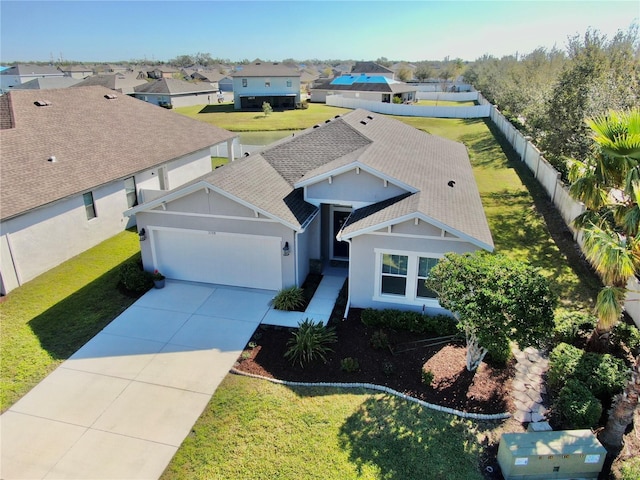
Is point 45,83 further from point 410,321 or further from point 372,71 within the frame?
point 410,321

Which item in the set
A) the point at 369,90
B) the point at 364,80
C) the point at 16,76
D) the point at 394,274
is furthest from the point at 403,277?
the point at 16,76

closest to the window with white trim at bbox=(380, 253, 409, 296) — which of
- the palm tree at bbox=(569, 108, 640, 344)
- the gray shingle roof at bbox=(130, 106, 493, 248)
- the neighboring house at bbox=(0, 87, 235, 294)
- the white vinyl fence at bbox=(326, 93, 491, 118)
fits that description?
the gray shingle roof at bbox=(130, 106, 493, 248)

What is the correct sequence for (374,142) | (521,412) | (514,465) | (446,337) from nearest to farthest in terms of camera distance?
(514,465) → (521,412) → (446,337) → (374,142)

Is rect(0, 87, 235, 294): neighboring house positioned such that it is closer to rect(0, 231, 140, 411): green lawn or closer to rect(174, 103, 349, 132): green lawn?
rect(0, 231, 140, 411): green lawn

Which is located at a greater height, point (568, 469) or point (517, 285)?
point (517, 285)

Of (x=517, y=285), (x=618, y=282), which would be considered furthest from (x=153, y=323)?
(x=618, y=282)

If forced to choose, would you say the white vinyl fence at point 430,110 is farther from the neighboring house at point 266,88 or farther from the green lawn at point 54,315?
the green lawn at point 54,315

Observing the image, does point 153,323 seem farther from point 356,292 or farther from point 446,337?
point 446,337
